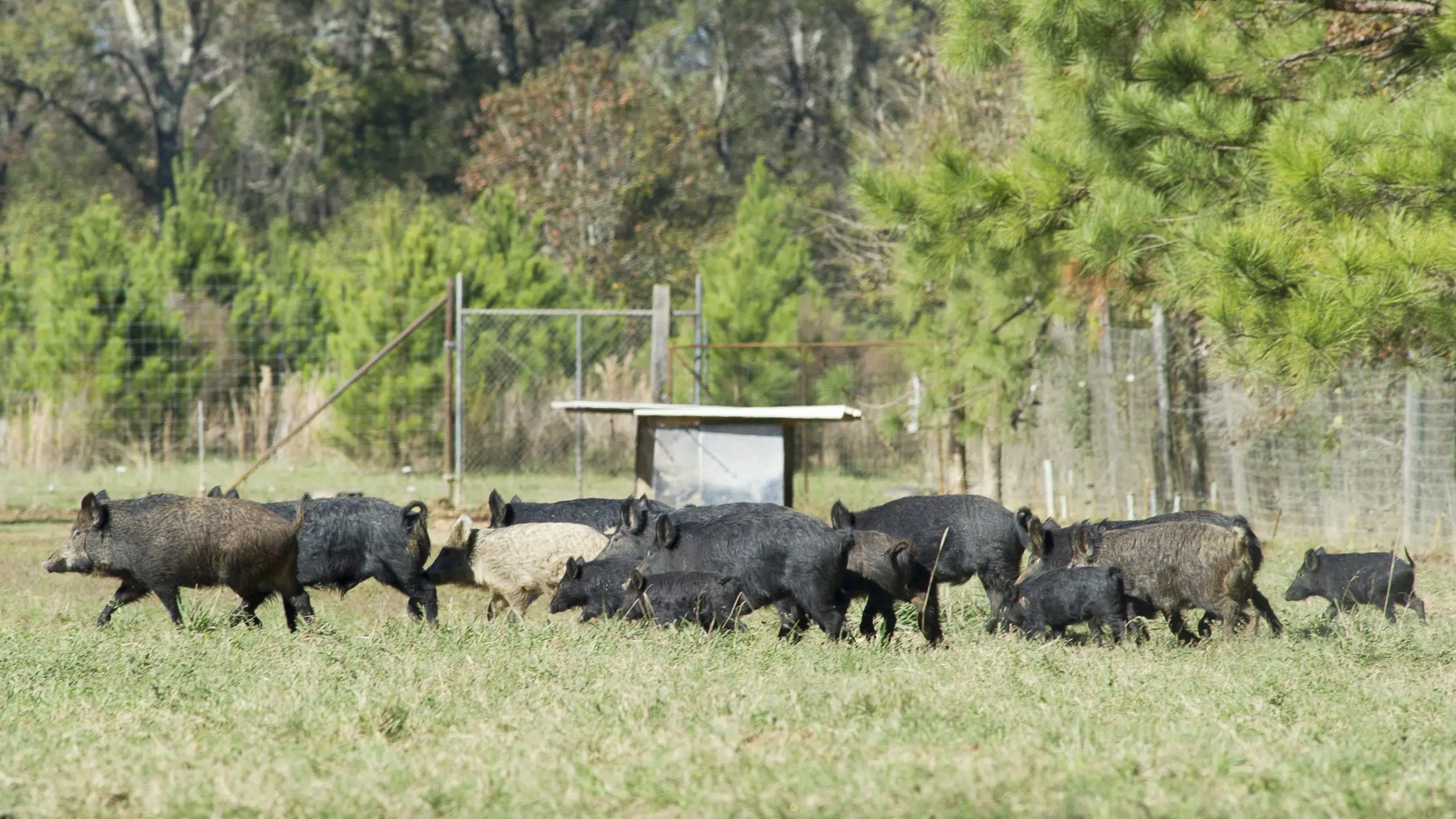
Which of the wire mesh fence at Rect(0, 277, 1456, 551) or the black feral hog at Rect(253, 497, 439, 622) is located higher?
the wire mesh fence at Rect(0, 277, 1456, 551)

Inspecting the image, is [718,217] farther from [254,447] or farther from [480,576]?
[480,576]

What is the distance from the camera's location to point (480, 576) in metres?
8.89

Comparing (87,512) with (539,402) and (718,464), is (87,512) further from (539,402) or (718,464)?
(539,402)

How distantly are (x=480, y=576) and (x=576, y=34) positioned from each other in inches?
1160

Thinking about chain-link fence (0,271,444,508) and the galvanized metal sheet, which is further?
chain-link fence (0,271,444,508)

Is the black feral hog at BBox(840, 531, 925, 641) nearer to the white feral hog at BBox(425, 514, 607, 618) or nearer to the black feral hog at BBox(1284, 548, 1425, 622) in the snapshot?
the white feral hog at BBox(425, 514, 607, 618)

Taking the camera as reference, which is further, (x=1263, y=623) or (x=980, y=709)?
(x=1263, y=623)

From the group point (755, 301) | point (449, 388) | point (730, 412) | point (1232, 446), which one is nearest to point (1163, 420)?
point (1232, 446)

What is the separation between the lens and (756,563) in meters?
7.61

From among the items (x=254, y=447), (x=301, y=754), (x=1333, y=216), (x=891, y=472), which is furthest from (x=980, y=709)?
(x=254, y=447)

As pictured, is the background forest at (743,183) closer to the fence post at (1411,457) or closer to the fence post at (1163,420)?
the fence post at (1163,420)

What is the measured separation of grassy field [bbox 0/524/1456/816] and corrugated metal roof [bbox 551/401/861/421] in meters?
4.15

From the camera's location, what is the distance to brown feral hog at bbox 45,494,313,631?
7.75 metres

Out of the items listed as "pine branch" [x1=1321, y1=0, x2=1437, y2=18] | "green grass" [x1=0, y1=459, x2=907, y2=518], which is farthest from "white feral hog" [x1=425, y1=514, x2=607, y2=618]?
"green grass" [x1=0, y1=459, x2=907, y2=518]
